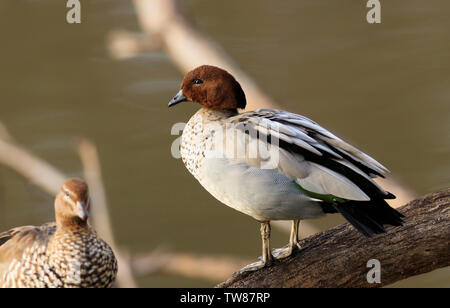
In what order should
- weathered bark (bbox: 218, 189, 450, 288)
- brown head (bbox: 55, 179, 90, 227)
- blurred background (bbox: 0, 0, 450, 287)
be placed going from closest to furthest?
1. brown head (bbox: 55, 179, 90, 227)
2. weathered bark (bbox: 218, 189, 450, 288)
3. blurred background (bbox: 0, 0, 450, 287)

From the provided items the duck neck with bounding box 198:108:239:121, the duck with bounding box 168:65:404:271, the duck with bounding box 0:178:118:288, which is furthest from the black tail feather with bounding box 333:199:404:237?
the duck with bounding box 0:178:118:288

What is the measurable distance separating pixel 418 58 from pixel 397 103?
1.48 feet

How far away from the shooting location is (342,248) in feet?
8.65

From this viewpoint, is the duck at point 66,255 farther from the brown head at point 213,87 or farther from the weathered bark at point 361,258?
the brown head at point 213,87

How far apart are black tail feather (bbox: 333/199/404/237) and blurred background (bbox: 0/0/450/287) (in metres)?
3.00

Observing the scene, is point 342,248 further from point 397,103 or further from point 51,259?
point 397,103

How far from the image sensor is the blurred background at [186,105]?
5.50 metres

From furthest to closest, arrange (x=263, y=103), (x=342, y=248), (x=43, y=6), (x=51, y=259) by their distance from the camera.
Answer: (x=43, y=6)
(x=263, y=103)
(x=342, y=248)
(x=51, y=259)

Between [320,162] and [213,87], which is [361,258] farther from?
[213,87]

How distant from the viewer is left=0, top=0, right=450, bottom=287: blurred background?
5.50 m

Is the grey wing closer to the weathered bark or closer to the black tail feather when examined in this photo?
the black tail feather

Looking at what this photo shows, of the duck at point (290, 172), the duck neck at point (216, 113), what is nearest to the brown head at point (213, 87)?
Result: the duck neck at point (216, 113)

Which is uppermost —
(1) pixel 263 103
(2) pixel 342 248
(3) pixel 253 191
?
(1) pixel 263 103

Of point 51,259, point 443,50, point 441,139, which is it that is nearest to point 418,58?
point 443,50
